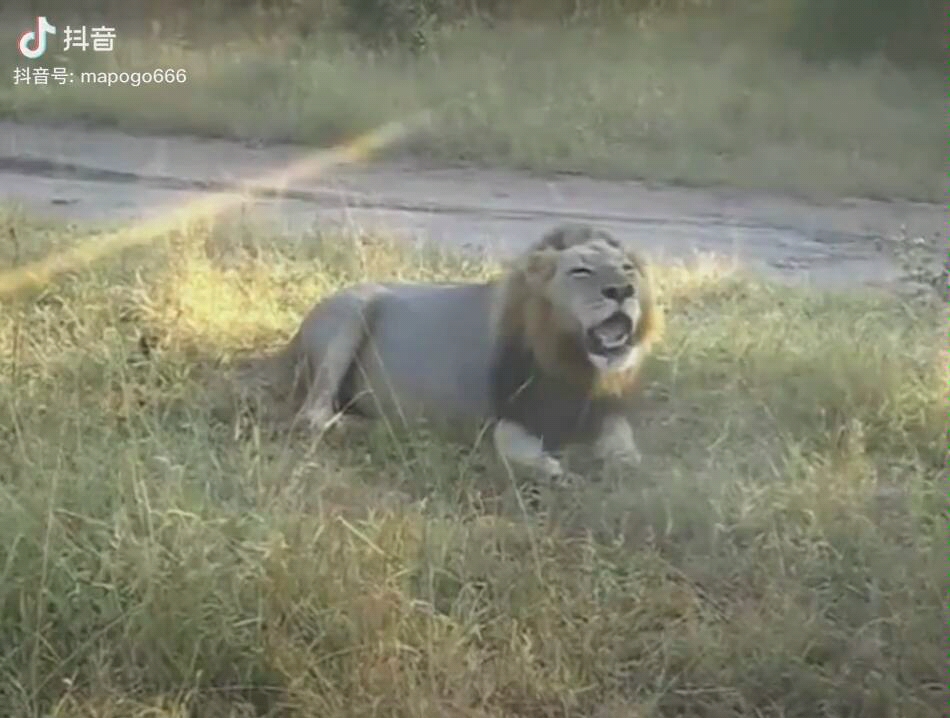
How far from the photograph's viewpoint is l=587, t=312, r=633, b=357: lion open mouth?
4645 millimetres

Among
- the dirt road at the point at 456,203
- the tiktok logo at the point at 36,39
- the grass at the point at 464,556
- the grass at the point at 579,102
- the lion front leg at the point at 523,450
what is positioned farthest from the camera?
the grass at the point at 579,102

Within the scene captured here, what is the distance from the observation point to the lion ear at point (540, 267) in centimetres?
476

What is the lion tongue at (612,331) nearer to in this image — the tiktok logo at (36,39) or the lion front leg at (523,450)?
the lion front leg at (523,450)

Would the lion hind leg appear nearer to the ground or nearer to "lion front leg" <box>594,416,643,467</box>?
the ground

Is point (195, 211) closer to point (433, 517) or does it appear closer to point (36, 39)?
point (36, 39)

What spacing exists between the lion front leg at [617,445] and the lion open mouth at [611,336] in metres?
0.24

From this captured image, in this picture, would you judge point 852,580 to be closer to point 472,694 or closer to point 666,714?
point 666,714

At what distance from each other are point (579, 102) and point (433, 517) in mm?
7942

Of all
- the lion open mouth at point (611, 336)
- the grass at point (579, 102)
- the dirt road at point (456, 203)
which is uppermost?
the lion open mouth at point (611, 336)

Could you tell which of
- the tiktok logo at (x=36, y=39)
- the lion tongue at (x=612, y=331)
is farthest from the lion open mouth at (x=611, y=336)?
the tiktok logo at (x=36, y=39)

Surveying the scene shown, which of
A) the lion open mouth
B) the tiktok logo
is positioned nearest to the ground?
the lion open mouth

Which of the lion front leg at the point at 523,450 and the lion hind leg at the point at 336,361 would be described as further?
the lion hind leg at the point at 336,361

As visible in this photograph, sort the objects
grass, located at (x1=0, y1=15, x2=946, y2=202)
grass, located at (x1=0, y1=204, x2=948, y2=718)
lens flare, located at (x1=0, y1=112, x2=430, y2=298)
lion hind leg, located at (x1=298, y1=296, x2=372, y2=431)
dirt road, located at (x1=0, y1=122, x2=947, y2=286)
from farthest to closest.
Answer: grass, located at (x1=0, y1=15, x2=946, y2=202) < dirt road, located at (x1=0, y1=122, x2=947, y2=286) < lens flare, located at (x1=0, y1=112, x2=430, y2=298) < lion hind leg, located at (x1=298, y1=296, x2=372, y2=431) < grass, located at (x1=0, y1=204, x2=948, y2=718)

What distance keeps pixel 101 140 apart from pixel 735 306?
538 centimetres
